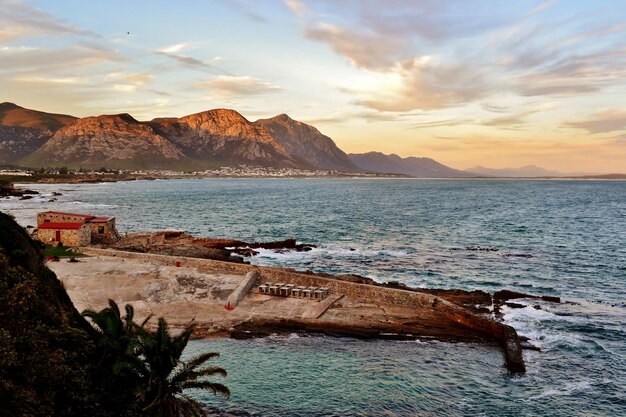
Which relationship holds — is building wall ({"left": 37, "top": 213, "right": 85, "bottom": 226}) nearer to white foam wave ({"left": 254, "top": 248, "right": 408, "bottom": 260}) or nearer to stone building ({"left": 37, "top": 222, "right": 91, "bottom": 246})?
stone building ({"left": 37, "top": 222, "right": 91, "bottom": 246})

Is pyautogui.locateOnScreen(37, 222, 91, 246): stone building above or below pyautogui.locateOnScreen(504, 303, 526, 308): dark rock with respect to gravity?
above

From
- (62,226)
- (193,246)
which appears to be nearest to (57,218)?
(62,226)

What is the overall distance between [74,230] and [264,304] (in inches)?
1170

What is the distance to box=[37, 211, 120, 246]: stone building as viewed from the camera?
2056 inches

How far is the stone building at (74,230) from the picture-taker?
5222cm

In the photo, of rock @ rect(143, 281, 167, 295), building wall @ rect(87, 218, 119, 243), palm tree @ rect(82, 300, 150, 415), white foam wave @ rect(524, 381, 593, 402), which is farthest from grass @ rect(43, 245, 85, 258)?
white foam wave @ rect(524, 381, 593, 402)

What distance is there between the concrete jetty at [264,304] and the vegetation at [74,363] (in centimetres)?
1325

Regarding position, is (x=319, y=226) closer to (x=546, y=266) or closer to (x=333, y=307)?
(x=546, y=266)

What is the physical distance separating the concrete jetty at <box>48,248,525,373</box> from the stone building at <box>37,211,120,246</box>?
8.71 meters

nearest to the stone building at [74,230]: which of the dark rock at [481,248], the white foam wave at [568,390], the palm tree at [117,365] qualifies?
the palm tree at [117,365]

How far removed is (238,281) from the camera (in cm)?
4088

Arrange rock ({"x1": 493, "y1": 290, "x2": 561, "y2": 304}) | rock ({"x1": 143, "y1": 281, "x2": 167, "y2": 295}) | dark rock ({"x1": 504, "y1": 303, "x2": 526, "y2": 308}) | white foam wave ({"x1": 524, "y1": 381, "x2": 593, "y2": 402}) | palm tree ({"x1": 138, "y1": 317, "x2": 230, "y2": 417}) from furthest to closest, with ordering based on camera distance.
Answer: rock ({"x1": 493, "y1": 290, "x2": 561, "y2": 304})
dark rock ({"x1": 504, "y1": 303, "x2": 526, "y2": 308})
rock ({"x1": 143, "y1": 281, "x2": 167, "y2": 295})
white foam wave ({"x1": 524, "y1": 381, "x2": 593, "y2": 402})
palm tree ({"x1": 138, "y1": 317, "x2": 230, "y2": 417})

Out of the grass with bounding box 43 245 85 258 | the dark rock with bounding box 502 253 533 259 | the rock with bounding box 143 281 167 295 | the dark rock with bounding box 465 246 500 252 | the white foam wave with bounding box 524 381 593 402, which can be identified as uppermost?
the grass with bounding box 43 245 85 258

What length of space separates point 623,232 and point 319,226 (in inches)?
2398
